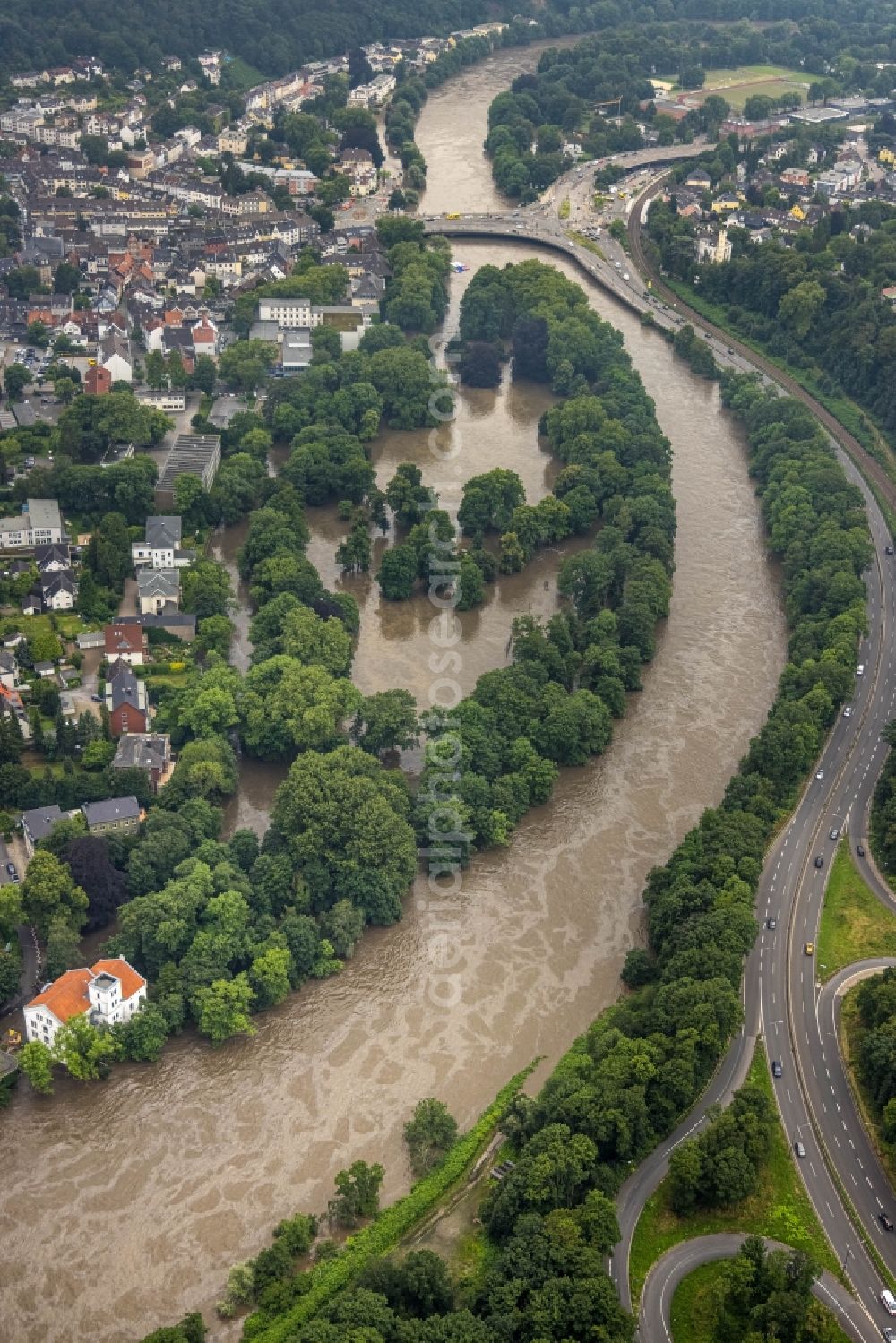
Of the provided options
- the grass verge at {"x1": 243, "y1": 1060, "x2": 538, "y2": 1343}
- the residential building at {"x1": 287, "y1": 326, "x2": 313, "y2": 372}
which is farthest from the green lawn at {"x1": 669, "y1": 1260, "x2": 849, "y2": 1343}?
the residential building at {"x1": 287, "y1": 326, "x2": 313, "y2": 372}

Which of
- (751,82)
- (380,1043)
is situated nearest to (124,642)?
(380,1043)

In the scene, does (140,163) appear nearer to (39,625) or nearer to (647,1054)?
(39,625)

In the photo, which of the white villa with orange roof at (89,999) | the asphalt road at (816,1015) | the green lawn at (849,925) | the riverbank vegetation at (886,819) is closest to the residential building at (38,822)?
the white villa with orange roof at (89,999)

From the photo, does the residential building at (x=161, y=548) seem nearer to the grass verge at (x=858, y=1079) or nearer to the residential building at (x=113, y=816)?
the residential building at (x=113, y=816)

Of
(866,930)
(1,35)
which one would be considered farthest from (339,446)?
(1,35)

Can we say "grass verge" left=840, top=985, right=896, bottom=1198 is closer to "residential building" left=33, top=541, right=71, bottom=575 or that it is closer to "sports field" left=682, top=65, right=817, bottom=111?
"residential building" left=33, top=541, right=71, bottom=575

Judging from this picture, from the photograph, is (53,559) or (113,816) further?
(53,559)
